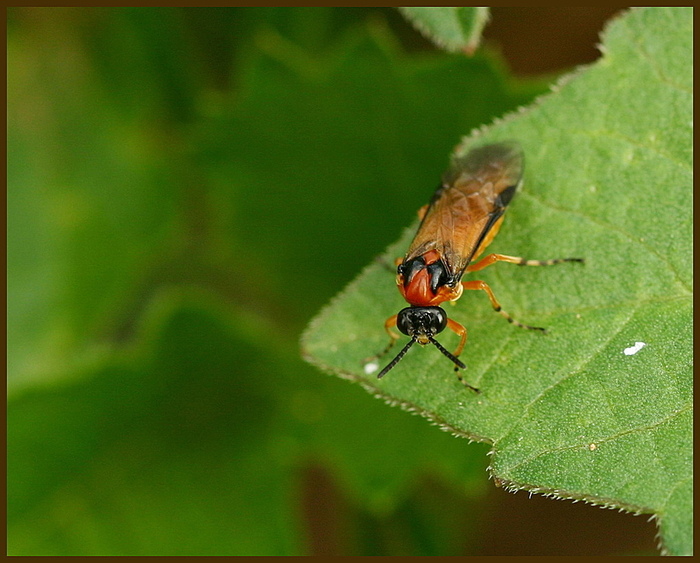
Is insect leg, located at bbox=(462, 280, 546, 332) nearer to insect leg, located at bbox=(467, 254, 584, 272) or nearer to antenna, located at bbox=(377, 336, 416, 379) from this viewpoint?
insect leg, located at bbox=(467, 254, 584, 272)

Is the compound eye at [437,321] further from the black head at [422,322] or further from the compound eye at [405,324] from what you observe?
the compound eye at [405,324]

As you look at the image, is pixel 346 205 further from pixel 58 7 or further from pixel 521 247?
pixel 58 7

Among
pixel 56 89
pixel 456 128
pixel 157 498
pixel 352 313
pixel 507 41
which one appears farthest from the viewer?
pixel 56 89

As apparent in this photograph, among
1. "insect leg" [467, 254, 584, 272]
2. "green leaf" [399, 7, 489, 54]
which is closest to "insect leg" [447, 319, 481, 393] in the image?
"insect leg" [467, 254, 584, 272]

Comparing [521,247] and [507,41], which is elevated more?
[507,41]

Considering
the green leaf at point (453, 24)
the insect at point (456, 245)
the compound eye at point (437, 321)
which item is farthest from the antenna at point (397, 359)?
the green leaf at point (453, 24)

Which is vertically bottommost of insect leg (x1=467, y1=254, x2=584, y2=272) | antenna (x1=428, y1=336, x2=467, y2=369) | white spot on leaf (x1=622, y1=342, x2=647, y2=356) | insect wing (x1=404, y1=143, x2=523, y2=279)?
white spot on leaf (x1=622, y1=342, x2=647, y2=356)

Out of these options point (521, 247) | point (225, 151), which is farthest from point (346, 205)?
point (521, 247)
